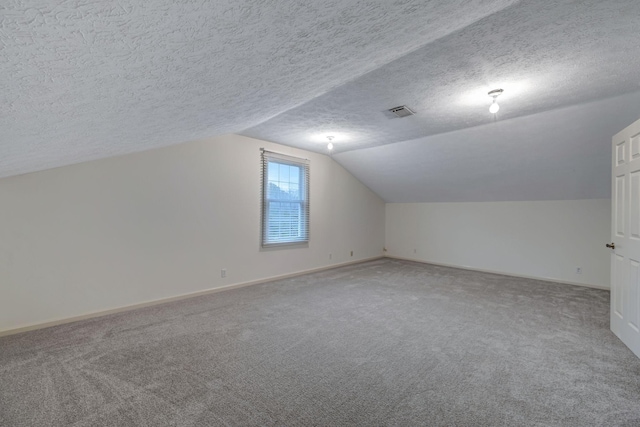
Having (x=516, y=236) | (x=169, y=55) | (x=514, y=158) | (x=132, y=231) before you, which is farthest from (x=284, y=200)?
(x=516, y=236)

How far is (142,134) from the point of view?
85.3 inches

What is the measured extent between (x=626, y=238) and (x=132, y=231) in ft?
16.8

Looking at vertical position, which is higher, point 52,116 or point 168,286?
point 52,116

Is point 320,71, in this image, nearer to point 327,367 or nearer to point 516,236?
point 327,367

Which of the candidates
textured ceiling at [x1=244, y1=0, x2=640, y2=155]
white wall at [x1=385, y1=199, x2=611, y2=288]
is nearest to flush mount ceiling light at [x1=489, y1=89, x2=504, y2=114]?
textured ceiling at [x1=244, y1=0, x2=640, y2=155]

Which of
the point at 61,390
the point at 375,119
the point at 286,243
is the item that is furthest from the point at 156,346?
the point at 375,119

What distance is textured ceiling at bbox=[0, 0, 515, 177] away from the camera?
0.71 meters

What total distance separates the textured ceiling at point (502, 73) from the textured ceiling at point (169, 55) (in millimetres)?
555

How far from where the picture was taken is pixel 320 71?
169cm

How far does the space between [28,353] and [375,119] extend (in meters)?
4.15

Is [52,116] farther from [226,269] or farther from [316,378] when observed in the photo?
[226,269]

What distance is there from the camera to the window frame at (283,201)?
184 inches

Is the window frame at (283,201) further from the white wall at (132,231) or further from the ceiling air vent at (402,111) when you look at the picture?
the ceiling air vent at (402,111)

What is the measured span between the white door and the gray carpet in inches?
8.1
